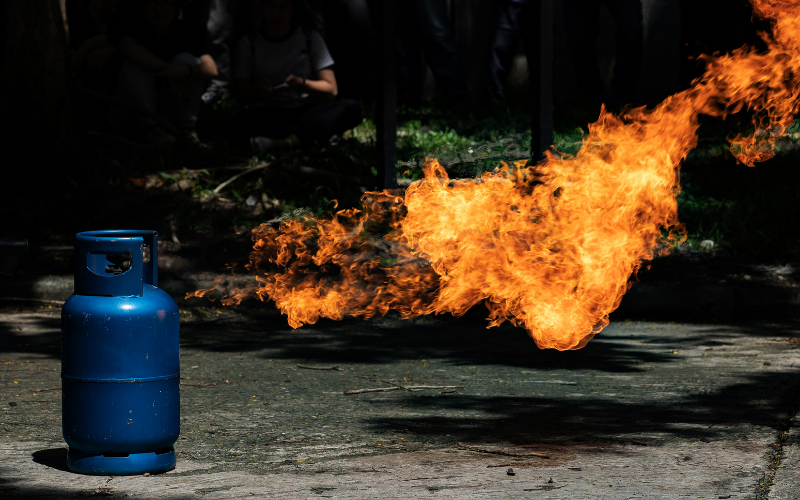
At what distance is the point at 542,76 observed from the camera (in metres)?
8.41

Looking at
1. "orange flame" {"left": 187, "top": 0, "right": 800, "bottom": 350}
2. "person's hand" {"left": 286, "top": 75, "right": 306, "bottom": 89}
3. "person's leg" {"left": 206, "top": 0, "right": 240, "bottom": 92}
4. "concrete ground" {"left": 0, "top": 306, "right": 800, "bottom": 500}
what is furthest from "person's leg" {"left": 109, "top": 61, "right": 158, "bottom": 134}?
"concrete ground" {"left": 0, "top": 306, "right": 800, "bottom": 500}

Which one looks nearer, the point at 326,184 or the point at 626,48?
the point at 326,184

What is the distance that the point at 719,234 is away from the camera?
8.49m

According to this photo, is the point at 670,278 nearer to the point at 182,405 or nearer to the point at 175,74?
the point at 182,405

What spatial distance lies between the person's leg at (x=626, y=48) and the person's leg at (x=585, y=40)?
0.63 feet

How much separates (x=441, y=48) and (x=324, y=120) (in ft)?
8.26

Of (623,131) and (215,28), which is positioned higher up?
(215,28)

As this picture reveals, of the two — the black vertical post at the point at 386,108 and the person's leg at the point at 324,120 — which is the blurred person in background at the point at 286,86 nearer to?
the person's leg at the point at 324,120

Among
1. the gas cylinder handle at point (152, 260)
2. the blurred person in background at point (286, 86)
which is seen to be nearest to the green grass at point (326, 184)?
the blurred person in background at point (286, 86)

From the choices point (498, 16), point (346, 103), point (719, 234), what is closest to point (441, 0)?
point (498, 16)

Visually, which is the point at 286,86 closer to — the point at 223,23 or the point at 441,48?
the point at 223,23

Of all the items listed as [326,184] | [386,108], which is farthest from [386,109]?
[326,184]

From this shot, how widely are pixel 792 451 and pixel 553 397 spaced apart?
1276 mm

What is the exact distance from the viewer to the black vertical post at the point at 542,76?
27.1ft
